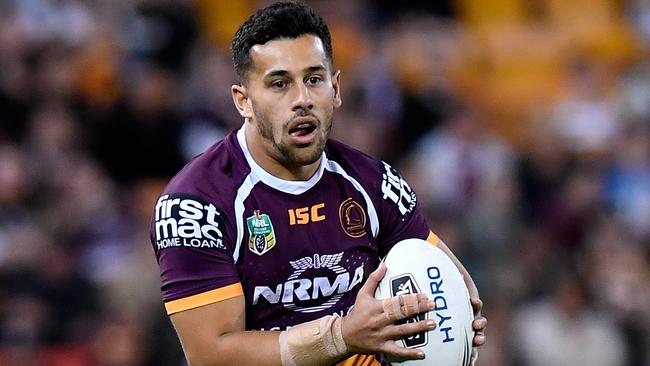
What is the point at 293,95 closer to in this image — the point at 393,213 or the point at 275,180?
the point at 275,180

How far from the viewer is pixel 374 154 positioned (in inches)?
414

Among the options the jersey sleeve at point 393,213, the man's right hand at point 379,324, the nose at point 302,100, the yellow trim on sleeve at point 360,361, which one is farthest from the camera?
the jersey sleeve at point 393,213

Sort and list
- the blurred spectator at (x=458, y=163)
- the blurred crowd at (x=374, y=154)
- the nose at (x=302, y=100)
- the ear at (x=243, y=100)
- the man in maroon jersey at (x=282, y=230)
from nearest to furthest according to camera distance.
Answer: the man in maroon jersey at (x=282, y=230)
the nose at (x=302, y=100)
the ear at (x=243, y=100)
the blurred crowd at (x=374, y=154)
the blurred spectator at (x=458, y=163)

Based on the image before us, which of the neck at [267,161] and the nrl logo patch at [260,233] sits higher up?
the neck at [267,161]

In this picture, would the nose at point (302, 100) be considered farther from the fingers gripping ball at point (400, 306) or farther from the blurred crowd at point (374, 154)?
the blurred crowd at point (374, 154)

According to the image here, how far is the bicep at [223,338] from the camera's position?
4578 millimetres

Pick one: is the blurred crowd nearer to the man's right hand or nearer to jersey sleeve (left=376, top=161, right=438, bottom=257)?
jersey sleeve (left=376, top=161, right=438, bottom=257)

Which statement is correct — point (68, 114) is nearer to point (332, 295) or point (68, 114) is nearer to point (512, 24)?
point (512, 24)

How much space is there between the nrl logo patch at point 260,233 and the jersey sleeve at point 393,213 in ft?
1.52

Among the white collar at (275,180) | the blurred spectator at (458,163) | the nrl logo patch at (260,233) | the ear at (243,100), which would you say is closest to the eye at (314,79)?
the ear at (243,100)

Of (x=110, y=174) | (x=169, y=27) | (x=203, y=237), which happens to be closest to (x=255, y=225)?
(x=203, y=237)

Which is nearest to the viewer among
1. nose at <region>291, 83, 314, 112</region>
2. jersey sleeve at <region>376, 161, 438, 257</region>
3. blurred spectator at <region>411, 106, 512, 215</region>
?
nose at <region>291, 83, 314, 112</region>

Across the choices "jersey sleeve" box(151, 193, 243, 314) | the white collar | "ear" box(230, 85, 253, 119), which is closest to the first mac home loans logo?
"jersey sleeve" box(151, 193, 243, 314)

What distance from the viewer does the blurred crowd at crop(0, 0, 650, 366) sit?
9227 millimetres
